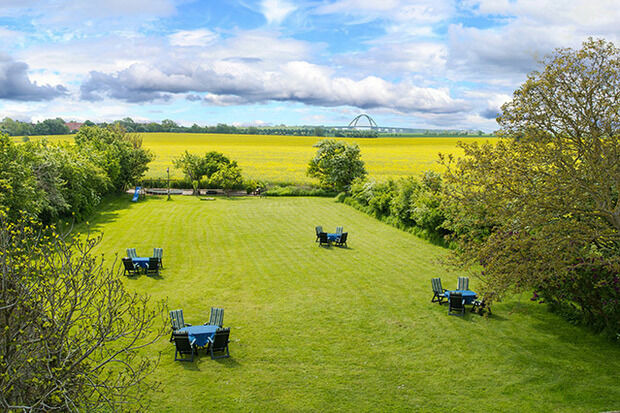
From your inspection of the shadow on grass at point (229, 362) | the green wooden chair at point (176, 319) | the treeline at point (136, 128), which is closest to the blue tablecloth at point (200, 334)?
the green wooden chair at point (176, 319)

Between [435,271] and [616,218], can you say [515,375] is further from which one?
[435,271]

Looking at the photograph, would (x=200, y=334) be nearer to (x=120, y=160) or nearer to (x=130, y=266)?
(x=130, y=266)

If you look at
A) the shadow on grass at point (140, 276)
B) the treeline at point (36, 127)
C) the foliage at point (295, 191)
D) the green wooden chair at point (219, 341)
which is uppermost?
the treeline at point (36, 127)

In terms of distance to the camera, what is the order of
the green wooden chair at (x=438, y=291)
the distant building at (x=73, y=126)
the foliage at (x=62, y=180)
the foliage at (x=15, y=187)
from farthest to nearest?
the distant building at (x=73, y=126) < the foliage at (x=62, y=180) < the foliage at (x=15, y=187) < the green wooden chair at (x=438, y=291)

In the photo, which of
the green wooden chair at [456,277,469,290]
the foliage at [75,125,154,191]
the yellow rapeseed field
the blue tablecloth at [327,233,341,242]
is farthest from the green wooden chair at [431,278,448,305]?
the yellow rapeseed field

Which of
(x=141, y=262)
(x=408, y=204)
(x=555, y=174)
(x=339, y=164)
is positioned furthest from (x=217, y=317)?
(x=339, y=164)

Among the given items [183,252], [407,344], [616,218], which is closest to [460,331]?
[407,344]

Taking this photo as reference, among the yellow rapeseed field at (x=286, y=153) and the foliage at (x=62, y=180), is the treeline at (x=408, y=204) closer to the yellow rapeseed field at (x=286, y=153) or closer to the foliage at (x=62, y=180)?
the yellow rapeseed field at (x=286, y=153)
